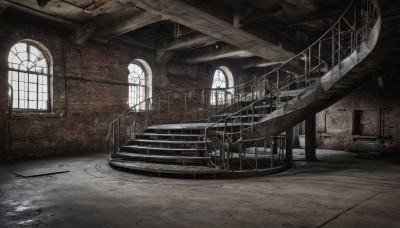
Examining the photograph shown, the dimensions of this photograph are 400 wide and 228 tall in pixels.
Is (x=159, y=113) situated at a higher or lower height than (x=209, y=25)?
lower

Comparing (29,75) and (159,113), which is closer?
(29,75)

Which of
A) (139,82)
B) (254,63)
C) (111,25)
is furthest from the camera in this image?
(254,63)

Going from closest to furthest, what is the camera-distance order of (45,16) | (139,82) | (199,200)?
(199,200), (45,16), (139,82)

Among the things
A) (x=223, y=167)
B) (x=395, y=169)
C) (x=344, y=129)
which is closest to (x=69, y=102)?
(x=223, y=167)

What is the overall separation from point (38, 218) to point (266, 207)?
129 inches

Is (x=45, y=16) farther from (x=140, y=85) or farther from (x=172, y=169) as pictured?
(x=172, y=169)

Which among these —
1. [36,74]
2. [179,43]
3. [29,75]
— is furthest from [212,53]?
[29,75]

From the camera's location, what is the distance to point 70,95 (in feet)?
36.2

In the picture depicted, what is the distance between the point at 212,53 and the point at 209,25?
16.3 ft

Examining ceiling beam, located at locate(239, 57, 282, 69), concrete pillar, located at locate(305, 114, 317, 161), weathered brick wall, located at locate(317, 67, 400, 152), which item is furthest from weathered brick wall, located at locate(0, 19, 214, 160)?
weathered brick wall, located at locate(317, 67, 400, 152)

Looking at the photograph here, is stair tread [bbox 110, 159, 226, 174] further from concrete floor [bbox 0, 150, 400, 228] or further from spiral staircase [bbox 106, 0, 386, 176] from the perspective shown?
concrete floor [bbox 0, 150, 400, 228]

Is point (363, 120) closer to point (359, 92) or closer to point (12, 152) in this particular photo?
point (359, 92)

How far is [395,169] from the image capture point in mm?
8352

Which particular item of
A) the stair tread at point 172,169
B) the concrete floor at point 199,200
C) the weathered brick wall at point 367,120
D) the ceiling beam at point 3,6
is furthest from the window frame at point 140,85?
the weathered brick wall at point 367,120
